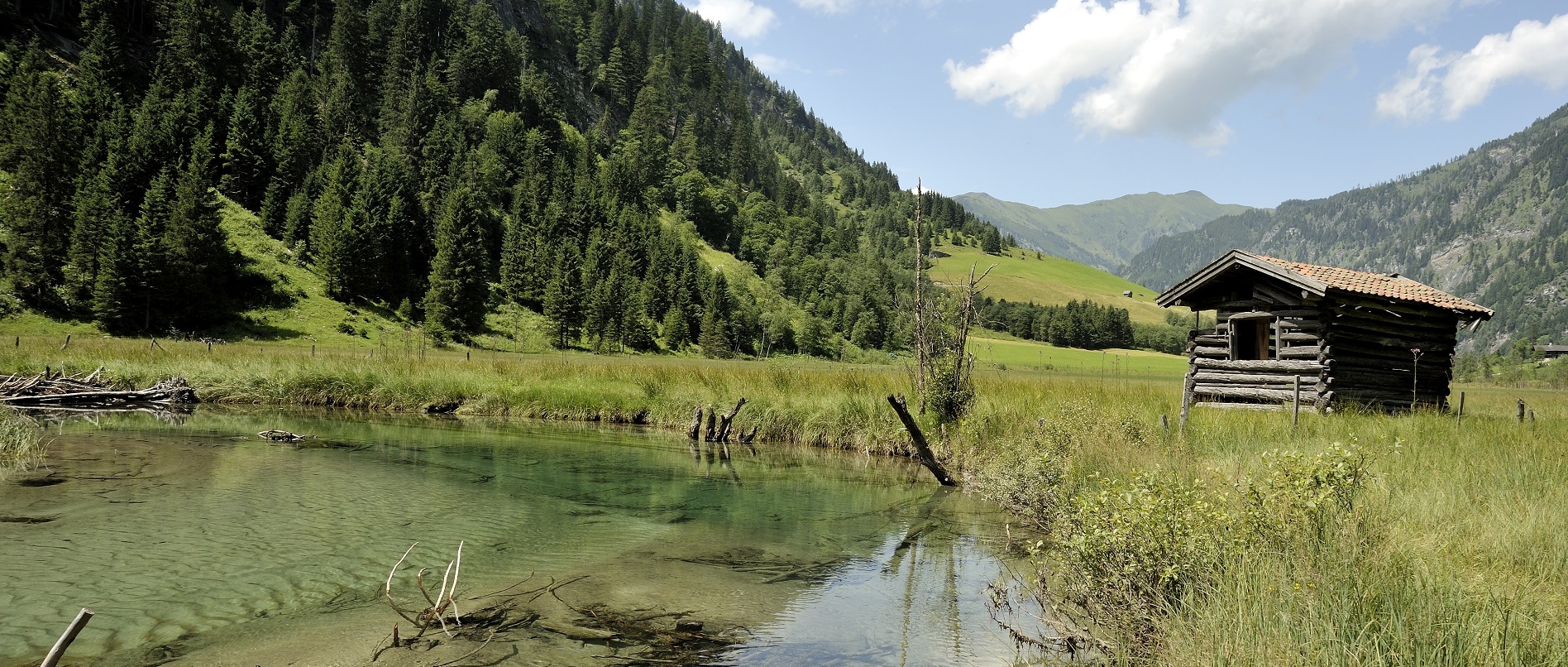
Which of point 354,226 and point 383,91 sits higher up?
point 383,91

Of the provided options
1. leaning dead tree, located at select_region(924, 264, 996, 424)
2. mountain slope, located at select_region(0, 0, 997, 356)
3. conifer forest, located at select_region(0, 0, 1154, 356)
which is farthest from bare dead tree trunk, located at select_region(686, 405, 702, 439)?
leaning dead tree, located at select_region(924, 264, 996, 424)

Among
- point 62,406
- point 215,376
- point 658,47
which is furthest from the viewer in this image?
point 658,47

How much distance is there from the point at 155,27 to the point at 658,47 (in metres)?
95.2

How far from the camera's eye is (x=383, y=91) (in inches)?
3969

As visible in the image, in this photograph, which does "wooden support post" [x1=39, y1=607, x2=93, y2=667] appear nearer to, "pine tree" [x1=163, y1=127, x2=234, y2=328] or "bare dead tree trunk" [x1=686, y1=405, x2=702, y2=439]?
"bare dead tree trunk" [x1=686, y1=405, x2=702, y2=439]

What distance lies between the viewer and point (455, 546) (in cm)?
919

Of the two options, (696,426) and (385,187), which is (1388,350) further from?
(385,187)

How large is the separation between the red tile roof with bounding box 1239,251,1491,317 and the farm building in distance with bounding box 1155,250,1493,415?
0.13 feet

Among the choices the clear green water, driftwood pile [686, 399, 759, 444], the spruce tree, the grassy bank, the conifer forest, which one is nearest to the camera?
the grassy bank

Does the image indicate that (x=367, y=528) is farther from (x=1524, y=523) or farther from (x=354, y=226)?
(x=354, y=226)

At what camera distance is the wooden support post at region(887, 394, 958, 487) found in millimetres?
12250

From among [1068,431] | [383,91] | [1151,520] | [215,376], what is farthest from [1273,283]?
[383,91]

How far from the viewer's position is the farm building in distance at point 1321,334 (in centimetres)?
1773

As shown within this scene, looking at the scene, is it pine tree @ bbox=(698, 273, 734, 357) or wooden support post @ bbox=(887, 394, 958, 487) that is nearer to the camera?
wooden support post @ bbox=(887, 394, 958, 487)
